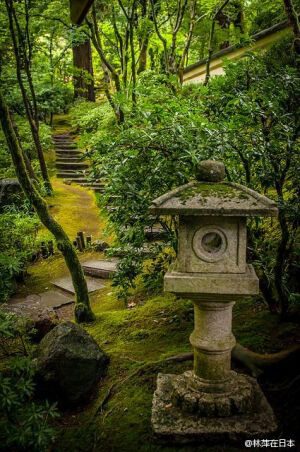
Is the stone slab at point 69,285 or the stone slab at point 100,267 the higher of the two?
the stone slab at point 100,267

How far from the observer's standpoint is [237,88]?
358 cm

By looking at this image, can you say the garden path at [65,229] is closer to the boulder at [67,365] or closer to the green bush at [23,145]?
the green bush at [23,145]

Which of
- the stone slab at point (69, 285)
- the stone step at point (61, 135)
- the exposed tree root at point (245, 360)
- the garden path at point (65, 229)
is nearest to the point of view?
the exposed tree root at point (245, 360)

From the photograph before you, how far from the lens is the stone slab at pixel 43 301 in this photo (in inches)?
264

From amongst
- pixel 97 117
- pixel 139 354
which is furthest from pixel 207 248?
pixel 97 117

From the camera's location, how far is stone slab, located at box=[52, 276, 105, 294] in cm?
746

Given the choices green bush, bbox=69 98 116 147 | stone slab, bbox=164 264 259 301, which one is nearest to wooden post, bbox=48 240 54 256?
green bush, bbox=69 98 116 147

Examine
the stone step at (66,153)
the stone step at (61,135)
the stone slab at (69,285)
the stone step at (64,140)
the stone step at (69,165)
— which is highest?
the stone step at (61,135)

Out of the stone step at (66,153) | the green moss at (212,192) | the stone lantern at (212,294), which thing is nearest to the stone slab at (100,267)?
the stone lantern at (212,294)

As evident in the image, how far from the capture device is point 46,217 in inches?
200

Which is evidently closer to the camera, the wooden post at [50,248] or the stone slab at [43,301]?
the stone slab at [43,301]

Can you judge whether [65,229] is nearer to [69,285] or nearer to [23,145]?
[69,285]

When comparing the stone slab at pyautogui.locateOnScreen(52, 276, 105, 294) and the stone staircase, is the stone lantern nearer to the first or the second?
the stone slab at pyautogui.locateOnScreen(52, 276, 105, 294)

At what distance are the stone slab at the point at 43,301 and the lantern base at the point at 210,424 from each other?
3997 mm
